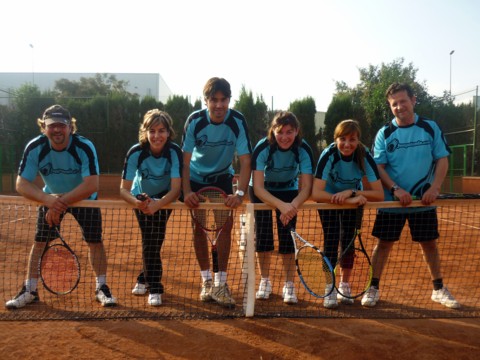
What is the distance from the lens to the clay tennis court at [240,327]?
2.68 metres

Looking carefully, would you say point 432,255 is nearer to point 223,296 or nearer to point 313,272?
point 313,272

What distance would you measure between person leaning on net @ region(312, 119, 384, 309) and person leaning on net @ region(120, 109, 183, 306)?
1.27 metres

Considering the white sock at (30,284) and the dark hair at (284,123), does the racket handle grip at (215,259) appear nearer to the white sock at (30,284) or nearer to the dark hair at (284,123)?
A: the dark hair at (284,123)

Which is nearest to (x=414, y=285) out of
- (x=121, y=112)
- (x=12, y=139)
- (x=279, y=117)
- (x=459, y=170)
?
(x=279, y=117)

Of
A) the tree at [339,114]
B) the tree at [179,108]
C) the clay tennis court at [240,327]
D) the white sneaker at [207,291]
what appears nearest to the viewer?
the clay tennis court at [240,327]

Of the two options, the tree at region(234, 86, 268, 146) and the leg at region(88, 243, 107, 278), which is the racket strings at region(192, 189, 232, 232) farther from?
the tree at region(234, 86, 268, 146)

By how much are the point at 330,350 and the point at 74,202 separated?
2259 millimetres

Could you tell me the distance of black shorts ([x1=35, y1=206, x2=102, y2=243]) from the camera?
3.49 meters

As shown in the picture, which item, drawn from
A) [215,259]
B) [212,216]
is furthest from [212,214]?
[215,259]

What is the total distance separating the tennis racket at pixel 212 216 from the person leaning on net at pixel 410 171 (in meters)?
1.39

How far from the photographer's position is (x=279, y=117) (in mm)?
3422

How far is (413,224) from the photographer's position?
11.6 feet

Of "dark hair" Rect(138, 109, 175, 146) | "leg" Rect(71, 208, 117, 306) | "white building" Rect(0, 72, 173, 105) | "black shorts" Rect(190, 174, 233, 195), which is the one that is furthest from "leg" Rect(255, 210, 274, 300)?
"white building" Rect(0, 72, 173, 105)

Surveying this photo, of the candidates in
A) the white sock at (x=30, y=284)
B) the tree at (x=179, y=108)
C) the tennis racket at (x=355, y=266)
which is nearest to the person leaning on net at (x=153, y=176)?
the white sock at (x=30, y=284)
